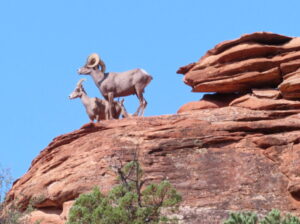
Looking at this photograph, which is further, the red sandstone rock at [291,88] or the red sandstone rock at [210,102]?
the red sandstone rock at [210,102]

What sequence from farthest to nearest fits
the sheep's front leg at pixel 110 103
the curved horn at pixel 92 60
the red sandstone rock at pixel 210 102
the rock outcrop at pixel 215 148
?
the curved horn at pixel 92 60, the sheep's front leg at pixel 110 103, the red sandstone rock at pixel 210 102, the rock outcrop at pixel 215 148

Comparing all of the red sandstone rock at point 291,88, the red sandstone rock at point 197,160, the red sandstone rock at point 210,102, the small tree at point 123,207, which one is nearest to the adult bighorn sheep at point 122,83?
the red sandstone rock at point 210,102

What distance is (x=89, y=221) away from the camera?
20297 mm

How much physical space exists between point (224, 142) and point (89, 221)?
819 centimetres

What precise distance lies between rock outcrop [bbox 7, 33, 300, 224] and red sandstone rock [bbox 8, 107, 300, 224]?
4 centimetres

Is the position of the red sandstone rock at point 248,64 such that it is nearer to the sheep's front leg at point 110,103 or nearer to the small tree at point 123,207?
the sheep's front leg at point 110,103

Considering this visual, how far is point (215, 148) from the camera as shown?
88.1ft

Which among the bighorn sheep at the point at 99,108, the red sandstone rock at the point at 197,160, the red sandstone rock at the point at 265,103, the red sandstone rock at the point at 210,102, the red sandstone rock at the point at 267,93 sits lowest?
the red sandstone rock at the point at 197,160

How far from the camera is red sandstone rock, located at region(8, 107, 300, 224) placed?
25094 millimetres

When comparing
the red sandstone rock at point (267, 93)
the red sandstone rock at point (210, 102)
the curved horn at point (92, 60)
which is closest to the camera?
the red sandstone rock at point (267, 93)

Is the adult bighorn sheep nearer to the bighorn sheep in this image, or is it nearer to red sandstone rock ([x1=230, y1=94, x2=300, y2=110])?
the bighorn sheep

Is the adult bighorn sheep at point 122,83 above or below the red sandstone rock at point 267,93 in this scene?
above

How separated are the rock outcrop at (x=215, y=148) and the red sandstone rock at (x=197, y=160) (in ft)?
0.12

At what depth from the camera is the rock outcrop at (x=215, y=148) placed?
25.2 meters
